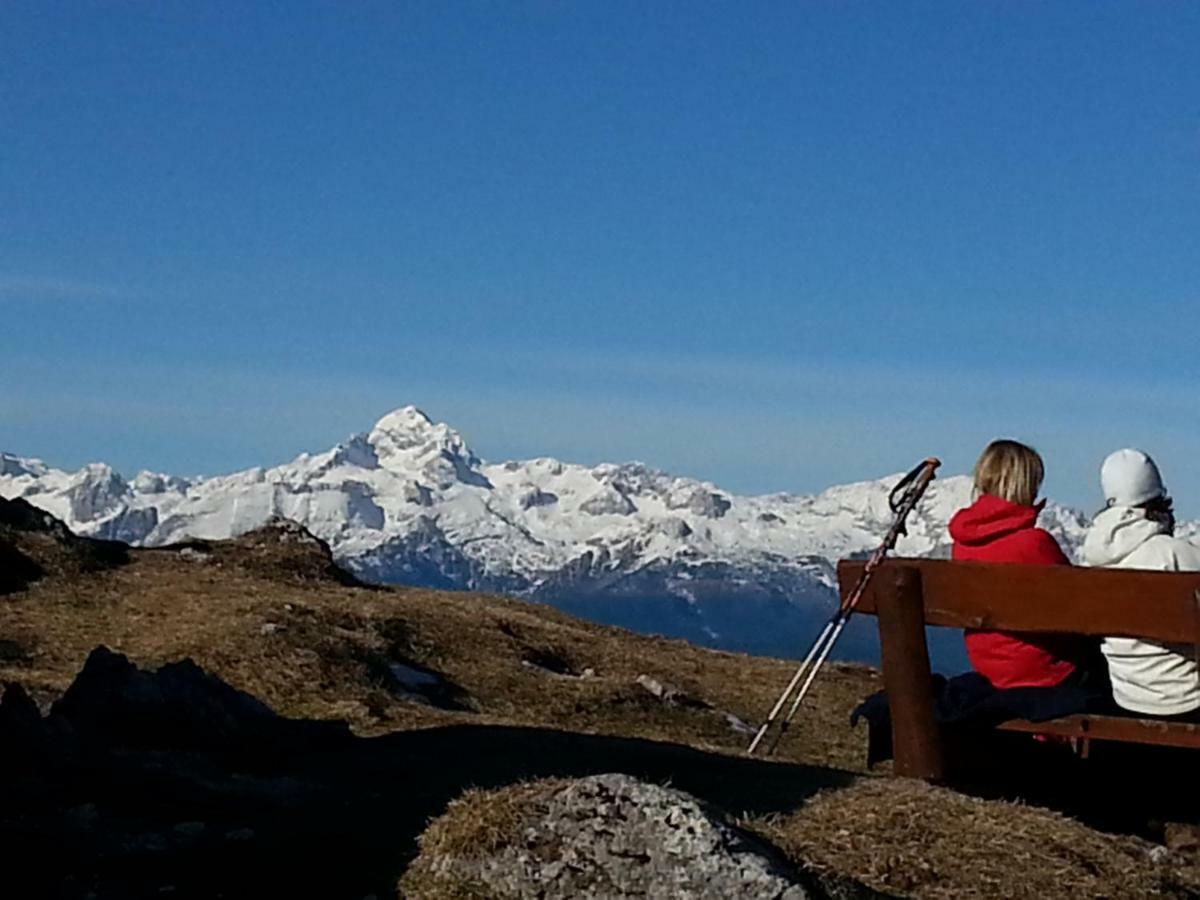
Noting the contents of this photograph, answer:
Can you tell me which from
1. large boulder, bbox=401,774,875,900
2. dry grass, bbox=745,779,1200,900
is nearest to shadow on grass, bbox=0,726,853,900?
large boulder, bbox=401,774,875,900

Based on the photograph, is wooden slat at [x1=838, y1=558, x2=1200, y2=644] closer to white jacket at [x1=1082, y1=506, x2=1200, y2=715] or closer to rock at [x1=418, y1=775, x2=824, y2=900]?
white jacket at [x1=1082, y1=506, x2=1200, y2=715]

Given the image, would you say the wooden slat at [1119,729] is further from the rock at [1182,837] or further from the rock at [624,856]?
the rock at [624,856]

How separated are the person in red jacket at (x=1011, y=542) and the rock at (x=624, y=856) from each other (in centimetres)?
283

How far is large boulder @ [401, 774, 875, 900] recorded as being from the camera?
30.2 feet

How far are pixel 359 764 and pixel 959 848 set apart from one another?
184 inches

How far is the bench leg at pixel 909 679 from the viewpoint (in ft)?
37.3

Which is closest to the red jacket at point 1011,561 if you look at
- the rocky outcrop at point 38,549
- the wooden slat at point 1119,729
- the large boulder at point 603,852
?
the wooden slat at point 1119,729

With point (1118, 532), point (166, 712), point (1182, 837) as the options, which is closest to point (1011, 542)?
point (1118, 532)

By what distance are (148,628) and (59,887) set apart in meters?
12.2

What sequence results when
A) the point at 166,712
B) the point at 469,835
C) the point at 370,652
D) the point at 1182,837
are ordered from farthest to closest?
the point at 370,652, the point at 166,712, the point at 1182,837, the point at 469,835

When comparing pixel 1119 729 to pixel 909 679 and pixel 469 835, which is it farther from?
pixel 469 835

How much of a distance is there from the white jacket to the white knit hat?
90 millimetres

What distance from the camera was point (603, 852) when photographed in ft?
30.9

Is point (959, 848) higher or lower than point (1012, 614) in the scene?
lower
